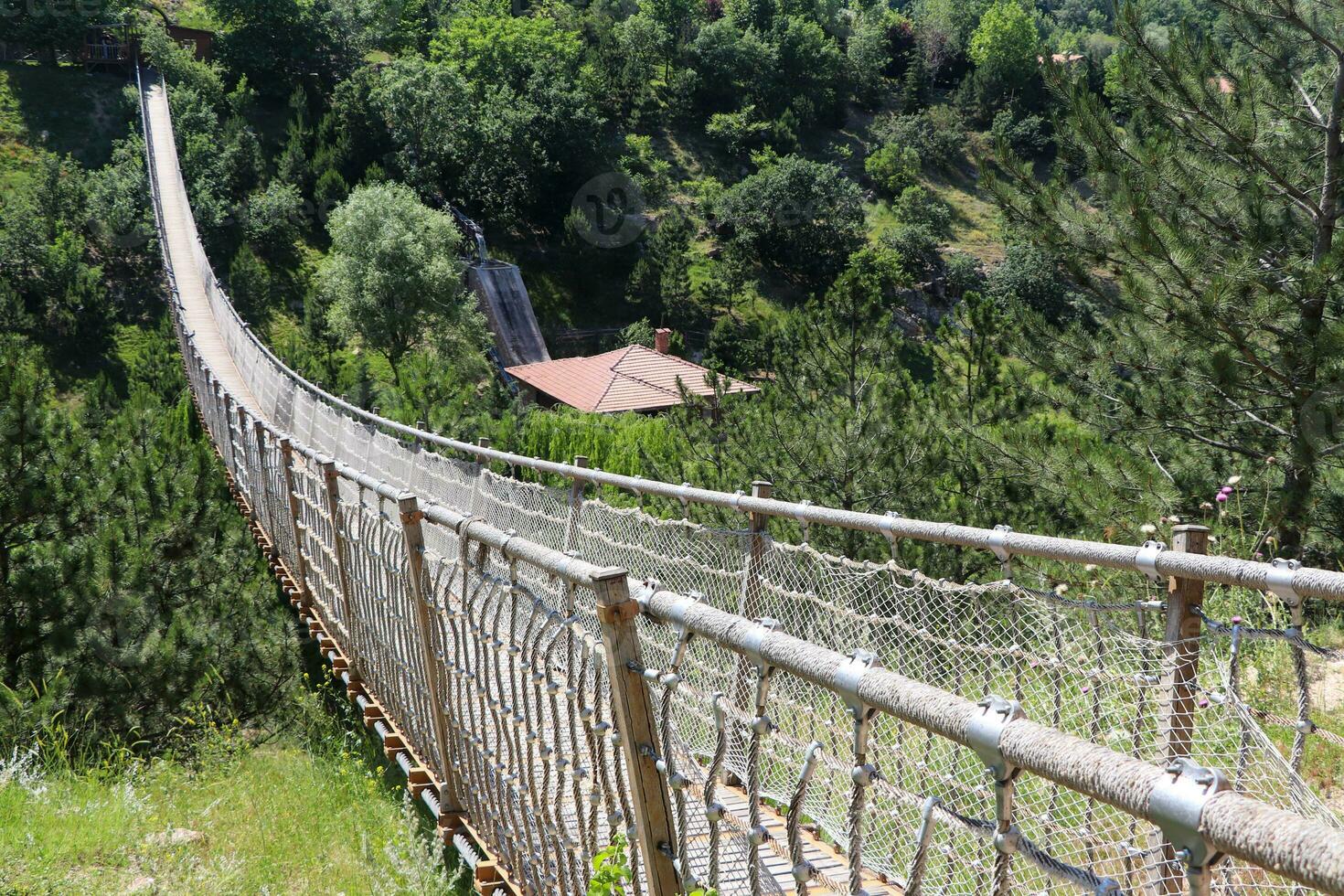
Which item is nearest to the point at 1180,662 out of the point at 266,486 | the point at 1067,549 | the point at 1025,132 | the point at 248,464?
the point at 1067,549

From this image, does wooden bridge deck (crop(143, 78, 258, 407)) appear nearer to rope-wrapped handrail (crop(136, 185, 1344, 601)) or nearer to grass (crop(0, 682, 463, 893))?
grass (crop(0, 682, 463, 893))

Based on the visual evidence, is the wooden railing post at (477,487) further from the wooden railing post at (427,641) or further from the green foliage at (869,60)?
the green foliage at (869,60)

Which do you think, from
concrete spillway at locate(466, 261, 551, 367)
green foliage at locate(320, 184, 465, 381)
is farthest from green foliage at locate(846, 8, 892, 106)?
green foliage at locate(320, 184, 465, 381)

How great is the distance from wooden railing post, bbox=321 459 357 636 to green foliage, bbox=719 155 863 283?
1182 inches

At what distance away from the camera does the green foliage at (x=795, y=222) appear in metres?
33.1

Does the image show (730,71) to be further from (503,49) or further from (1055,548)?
(1055,548)

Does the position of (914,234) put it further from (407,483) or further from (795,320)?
(407,483)

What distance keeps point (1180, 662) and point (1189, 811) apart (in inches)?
53.4

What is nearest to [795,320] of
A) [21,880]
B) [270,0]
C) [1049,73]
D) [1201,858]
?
[1049,73]

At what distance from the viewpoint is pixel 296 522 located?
4379 mm

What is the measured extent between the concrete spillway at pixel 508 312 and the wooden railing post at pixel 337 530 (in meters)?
23.4

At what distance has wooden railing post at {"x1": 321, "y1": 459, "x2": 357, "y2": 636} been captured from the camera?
334cm

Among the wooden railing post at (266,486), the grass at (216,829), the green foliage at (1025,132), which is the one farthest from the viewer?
the green foliage at (1025,132)

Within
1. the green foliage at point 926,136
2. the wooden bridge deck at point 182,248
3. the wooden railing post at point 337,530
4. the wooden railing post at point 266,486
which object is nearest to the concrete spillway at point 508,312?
the wooden bridge deck at point 182,248
